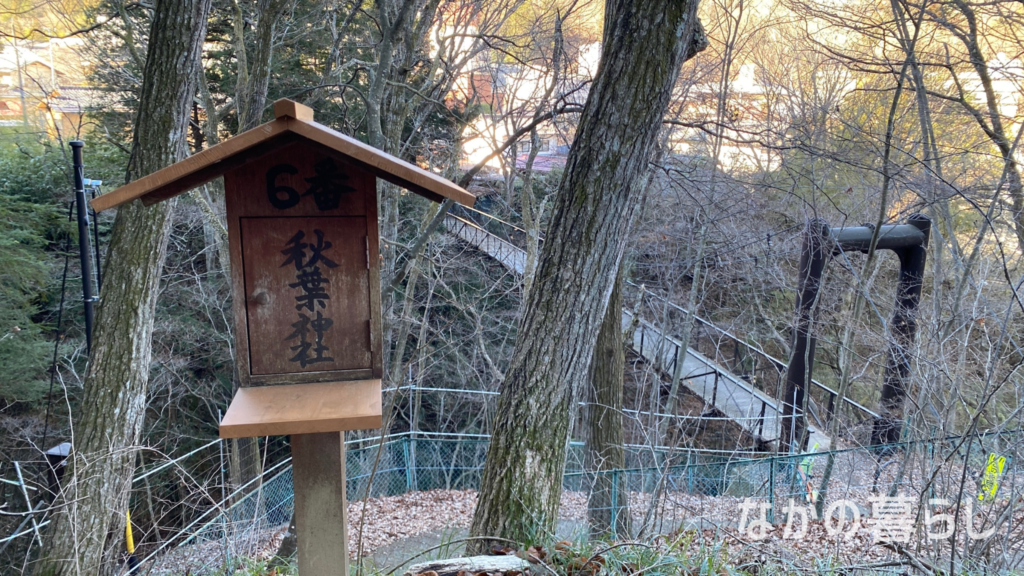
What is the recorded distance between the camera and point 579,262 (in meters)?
3.32

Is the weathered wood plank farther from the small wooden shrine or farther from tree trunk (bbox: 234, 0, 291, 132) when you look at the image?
tree trunk (bbox: 234, 0, 291, 132)

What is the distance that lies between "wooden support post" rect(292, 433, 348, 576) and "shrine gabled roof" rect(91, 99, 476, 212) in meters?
0.94

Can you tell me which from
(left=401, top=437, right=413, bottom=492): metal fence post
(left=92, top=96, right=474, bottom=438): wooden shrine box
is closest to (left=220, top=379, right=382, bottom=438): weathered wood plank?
(left=92, top=96, right=474, bottom=438): wooden shrine box

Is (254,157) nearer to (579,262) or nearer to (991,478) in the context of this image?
(579,262)

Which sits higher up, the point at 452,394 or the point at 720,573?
the point at 720,573

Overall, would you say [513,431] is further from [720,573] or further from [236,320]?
[236,320]

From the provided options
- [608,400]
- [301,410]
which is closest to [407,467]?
[608,400]

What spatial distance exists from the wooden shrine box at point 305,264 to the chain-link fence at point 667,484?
29.7 inches

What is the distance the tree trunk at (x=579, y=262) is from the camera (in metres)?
3.20

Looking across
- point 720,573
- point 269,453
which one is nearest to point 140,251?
point 720,573

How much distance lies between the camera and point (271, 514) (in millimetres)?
7957

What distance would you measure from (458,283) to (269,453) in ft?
16.5

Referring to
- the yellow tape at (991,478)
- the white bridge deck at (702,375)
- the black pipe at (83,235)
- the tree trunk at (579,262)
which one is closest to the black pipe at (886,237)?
the white bridge deck at (702,375)

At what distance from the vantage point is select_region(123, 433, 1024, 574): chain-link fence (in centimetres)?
371
